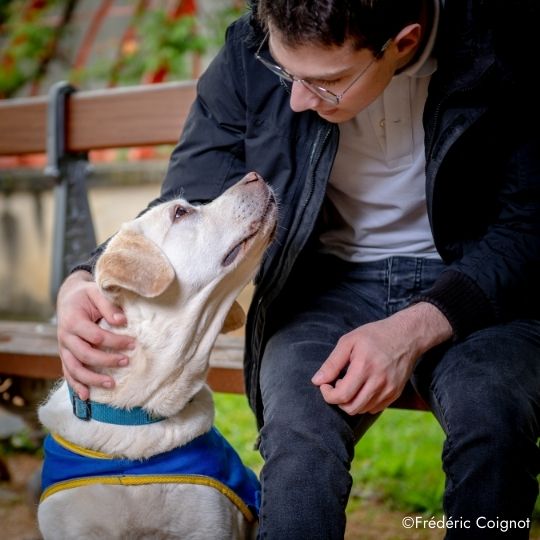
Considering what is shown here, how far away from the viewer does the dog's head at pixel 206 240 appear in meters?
2.04

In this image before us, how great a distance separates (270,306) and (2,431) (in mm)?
2169

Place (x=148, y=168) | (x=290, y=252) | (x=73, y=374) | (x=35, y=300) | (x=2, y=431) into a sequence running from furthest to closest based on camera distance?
(x=35, y=300)
(x=148, y=168)
(x=2, y=431)
(x=290, y=252)
(x=73, y=374)

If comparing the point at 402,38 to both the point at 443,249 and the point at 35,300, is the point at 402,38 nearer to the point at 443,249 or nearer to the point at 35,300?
the point at 443,249

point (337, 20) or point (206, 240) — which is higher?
point (337, 20)

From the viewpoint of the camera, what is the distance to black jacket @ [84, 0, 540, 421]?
6.53ft

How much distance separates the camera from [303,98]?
1.95 meters

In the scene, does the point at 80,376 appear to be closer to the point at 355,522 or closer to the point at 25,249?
the point at 355,522

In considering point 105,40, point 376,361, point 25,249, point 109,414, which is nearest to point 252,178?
point 376,361

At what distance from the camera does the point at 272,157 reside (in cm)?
215

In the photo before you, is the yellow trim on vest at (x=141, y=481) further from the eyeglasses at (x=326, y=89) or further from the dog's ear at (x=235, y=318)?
the eyeglasses at (x=326, y=89)

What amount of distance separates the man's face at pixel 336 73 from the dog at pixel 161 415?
24cm

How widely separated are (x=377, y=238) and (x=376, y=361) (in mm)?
527

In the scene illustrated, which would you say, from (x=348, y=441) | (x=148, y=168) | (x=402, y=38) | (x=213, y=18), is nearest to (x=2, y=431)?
(x=148, y=168)

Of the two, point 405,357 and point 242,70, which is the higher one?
point 242,70
